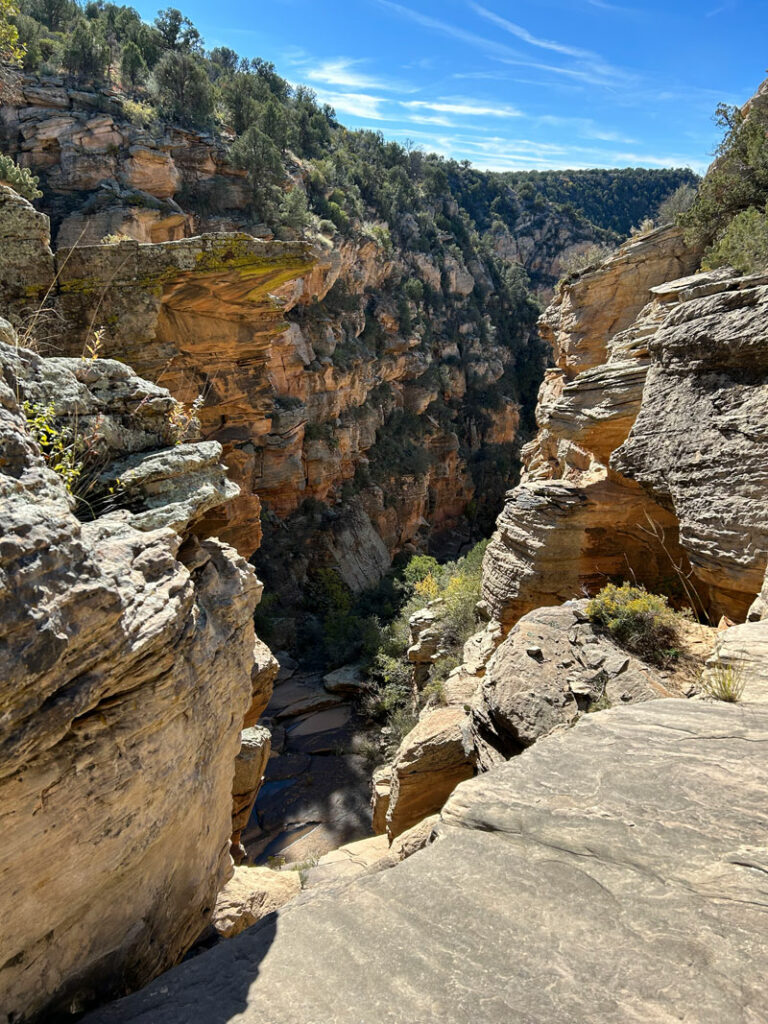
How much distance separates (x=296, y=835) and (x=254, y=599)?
39.7 feet

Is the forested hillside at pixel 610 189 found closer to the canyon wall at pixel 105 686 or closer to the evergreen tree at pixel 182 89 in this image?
the evergreen tree at pixel 182 89

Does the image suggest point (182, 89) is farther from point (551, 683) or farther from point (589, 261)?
point (551, 683)

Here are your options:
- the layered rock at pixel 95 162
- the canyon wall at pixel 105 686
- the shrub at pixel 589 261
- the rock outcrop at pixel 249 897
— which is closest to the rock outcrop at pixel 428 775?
the rock outcrop at pixel 249 897

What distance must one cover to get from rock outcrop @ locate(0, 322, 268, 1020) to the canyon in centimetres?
2

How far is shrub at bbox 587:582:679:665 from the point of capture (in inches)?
286

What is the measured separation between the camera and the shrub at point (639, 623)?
7273 millimetres

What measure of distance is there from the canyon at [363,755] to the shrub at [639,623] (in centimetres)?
17

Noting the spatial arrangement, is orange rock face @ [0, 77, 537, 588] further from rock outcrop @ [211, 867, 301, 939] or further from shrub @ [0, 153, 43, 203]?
rock outcrop @ [211, 867, 301, 939]

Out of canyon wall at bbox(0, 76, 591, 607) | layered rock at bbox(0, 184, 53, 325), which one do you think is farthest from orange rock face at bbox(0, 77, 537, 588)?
layered rock at bbox(0, 184, 53, 325)

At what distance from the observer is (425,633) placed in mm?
17469

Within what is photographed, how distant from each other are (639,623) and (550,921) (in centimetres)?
539

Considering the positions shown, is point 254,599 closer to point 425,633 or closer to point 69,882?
point 69,882

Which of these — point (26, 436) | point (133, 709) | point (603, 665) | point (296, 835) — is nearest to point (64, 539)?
point (26, 436)

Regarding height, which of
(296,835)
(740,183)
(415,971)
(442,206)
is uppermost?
(442,206)
